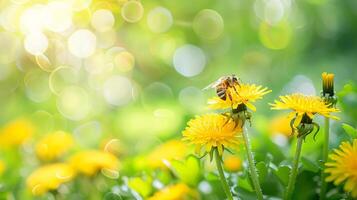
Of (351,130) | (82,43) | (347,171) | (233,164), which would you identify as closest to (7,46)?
(82,43)

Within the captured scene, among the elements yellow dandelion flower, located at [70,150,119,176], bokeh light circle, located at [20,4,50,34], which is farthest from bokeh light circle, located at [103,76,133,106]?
yellow dandelion flower, located at [70,150,119,176]

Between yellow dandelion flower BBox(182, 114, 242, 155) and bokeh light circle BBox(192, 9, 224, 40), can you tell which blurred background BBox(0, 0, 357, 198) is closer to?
bokeh light circle BBox(192, 9, 224, 40)

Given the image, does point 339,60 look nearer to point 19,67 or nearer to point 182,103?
point 182,103

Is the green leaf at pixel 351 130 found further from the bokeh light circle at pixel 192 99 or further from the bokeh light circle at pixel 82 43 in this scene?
the bokeh light circle at pixel 82 43

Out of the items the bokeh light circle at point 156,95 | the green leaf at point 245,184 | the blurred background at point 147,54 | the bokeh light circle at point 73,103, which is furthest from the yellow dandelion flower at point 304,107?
the bokeh light circle at point 73,103

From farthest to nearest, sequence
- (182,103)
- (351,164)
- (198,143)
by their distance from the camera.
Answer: (182,103), (198,143), (351,164)

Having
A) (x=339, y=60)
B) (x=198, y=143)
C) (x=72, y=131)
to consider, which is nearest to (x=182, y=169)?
(x=198, y=143)
